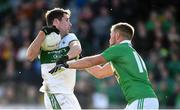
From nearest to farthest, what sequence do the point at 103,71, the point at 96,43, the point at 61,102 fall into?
1. the point at 61,102
2. the point at 103,71
3. the point at 96,43

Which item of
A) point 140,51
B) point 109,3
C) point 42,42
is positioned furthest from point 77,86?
point 42,42

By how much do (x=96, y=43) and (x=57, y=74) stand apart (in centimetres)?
778

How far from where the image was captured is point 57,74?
361 inches

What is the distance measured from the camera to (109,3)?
58.4 feet

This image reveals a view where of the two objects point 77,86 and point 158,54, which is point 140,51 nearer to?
point 158,54

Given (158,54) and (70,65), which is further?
(158,54)

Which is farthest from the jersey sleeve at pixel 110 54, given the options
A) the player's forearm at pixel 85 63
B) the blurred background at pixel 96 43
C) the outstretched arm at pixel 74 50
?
the blurred background at pixel 96 43

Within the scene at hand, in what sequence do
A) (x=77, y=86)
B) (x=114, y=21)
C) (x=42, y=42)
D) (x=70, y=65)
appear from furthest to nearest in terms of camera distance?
(x=114, y=21) → (x=77, y=86) → (x=42, y=42) → (x=70, y=65)

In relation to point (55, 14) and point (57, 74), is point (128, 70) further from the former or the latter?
point (55, 14)

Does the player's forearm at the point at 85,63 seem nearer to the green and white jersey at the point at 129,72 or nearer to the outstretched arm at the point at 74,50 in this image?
the green and white jersey at the point at 129,72

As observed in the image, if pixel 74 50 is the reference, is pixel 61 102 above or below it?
below

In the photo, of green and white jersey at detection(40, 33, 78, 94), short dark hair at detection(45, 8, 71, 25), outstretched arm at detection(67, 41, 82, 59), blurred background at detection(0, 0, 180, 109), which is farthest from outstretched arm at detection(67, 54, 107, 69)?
blurred background at detection(0, 0, 180, 109)

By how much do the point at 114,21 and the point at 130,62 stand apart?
906cm

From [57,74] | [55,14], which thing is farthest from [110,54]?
[55,14]
